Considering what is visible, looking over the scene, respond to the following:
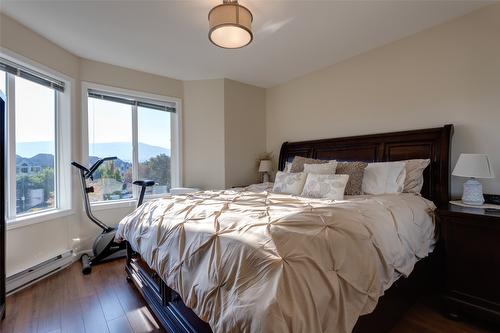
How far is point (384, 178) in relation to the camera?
2387mm

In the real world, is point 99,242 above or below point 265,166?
below

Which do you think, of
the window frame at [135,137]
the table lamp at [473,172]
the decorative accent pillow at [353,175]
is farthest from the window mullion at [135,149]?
the table lamp at [473,172]

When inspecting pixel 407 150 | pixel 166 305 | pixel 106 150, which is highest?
pixel 106 150

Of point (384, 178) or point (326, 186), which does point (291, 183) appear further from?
point (384, 178)

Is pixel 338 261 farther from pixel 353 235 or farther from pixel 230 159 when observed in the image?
pixel 230 159

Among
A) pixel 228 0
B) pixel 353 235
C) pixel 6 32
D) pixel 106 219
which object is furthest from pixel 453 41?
pixel 106 219

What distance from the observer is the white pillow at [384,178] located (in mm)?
2293

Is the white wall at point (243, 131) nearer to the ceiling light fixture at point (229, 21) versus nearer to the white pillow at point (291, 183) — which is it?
the white pillow at point (291, 183)

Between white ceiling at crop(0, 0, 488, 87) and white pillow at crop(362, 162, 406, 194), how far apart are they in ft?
4.79

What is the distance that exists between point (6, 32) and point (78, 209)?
80.8 inches

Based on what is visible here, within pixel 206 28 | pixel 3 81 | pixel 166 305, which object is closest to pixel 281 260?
pixel 166 305

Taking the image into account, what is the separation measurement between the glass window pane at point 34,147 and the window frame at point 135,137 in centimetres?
33

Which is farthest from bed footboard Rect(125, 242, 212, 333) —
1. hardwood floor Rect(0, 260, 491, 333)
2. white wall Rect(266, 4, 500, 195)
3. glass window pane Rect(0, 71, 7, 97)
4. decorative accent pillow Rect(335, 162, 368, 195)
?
white wall Rect(266, 4, 500, 195)

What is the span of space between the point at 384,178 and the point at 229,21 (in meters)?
2.02
